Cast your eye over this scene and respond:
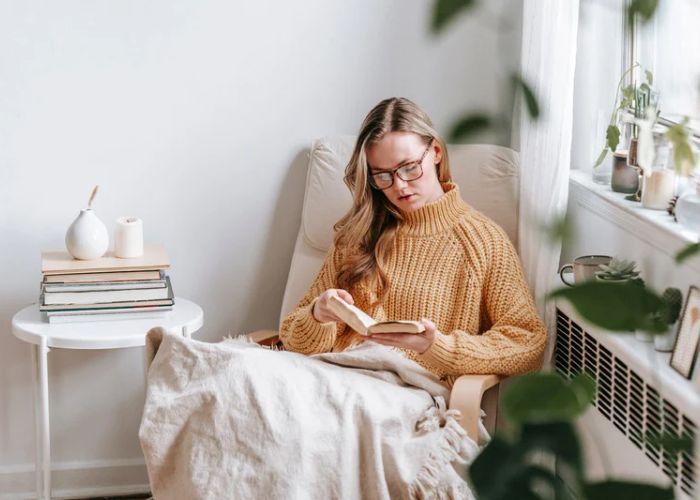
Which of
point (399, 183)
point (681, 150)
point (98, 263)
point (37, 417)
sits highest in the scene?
point (681, 150)

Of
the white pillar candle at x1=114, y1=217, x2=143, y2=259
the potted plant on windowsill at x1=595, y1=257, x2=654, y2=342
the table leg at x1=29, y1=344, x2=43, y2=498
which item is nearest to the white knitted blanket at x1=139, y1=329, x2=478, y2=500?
the potted plant on windowsill at x1=595, y1=257, x2=654, y2=342

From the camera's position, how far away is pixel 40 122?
250cm

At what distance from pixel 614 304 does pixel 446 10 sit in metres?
0.17

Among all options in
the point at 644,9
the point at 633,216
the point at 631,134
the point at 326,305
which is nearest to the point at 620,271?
the point at 633,216

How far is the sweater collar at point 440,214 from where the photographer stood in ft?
7.25

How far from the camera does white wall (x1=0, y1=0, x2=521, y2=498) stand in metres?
2.49

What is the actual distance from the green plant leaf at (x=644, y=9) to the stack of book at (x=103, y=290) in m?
1.95

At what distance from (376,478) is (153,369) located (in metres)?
0.53

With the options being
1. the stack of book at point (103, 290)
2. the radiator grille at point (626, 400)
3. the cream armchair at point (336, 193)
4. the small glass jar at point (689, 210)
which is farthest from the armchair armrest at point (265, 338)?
the small glass jar at point (689, 210)

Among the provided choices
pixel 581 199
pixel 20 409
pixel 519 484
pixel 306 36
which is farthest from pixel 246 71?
pixel 519 484

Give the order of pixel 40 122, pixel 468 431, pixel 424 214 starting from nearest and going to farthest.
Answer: pixel 468 431
pixel 424 214
pixel 40 122

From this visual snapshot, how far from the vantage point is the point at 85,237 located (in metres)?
2.35

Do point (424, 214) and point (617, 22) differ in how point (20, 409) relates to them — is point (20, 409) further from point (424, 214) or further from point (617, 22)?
point (617, 22)

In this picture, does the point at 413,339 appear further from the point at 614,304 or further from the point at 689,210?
the point at 614,304
